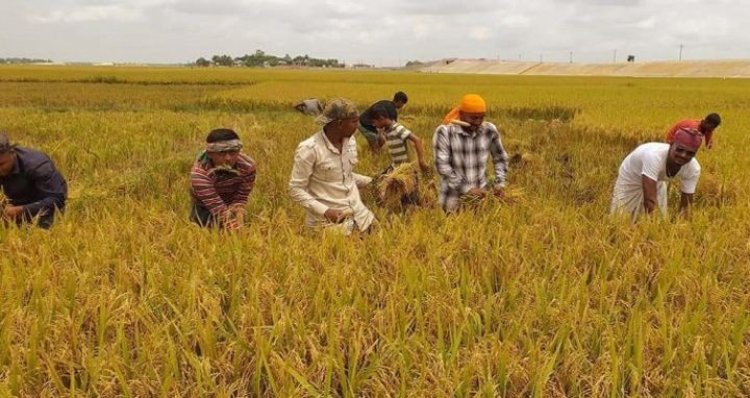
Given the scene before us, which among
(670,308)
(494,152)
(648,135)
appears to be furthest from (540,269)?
(648,135)

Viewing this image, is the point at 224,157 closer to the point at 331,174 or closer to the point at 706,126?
the point at 331,174

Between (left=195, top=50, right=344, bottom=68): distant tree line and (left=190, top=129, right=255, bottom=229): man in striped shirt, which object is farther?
(left=195, top=50, right=344, bottom=68): distant tree line

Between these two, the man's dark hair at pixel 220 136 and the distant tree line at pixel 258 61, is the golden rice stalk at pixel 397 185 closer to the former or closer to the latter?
the man's dark hair at pixel 220 136

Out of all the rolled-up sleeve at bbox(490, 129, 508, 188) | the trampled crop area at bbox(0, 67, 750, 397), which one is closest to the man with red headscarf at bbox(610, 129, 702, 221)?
the trampled crop area at bbox(0, 67, 750, 397)

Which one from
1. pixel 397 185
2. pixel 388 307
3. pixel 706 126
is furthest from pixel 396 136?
pixel 388 307

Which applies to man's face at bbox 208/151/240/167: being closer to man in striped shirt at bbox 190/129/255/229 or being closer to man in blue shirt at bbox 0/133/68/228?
man in striped shirt at bbox 190/129/255/229

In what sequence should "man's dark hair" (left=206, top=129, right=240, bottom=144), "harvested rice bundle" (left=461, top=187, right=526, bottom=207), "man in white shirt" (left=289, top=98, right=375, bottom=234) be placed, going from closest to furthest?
"man in white shirt" (left=289, top=98, right=375, bottom=234)
"man's dark hair" (left=206, top=129, right=240, bottom=144)
"harvested rice bundle" (left=461, top=187, right=526, bottom=207)

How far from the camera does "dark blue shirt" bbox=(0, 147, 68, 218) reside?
3.45m

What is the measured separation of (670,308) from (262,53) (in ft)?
507

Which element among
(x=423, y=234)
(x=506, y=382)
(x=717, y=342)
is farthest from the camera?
(x=423, y=234)

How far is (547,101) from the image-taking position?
60.5 ft

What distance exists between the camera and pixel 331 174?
3.55m

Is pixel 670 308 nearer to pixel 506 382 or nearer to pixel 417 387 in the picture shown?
pixel 506 382

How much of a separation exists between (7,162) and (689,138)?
4.31 metres
